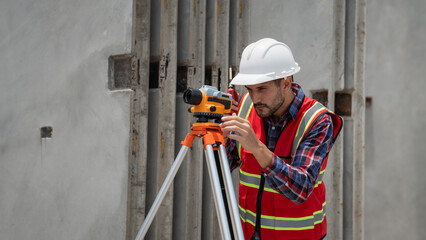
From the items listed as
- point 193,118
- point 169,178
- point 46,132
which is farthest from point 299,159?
point 46,132

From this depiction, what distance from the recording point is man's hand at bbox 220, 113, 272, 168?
51.8 inches

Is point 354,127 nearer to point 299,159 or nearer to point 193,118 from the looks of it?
point 193,118

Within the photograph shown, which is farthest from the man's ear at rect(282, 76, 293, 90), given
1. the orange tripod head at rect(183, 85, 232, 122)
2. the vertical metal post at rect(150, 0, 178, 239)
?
the vertical metal post at rect(150, 0, 178, 239)

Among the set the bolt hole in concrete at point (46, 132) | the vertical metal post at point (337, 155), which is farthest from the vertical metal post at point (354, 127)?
the bolt hole in concrete at point (46, 132)

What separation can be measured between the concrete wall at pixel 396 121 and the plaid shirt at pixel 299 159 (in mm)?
3140

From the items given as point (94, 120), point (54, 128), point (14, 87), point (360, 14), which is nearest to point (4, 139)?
point (14, 87)

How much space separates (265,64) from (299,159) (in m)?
0.45

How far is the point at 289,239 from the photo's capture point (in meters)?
1.53

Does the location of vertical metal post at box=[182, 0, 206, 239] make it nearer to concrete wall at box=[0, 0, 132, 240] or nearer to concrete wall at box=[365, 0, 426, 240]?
concrete wall at box=[0, 0, 132, 240]

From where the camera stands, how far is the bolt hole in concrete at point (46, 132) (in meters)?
2.70

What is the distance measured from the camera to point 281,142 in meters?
1.56

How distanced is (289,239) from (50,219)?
1.93 meters

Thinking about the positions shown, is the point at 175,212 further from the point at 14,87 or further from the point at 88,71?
the point at 14,87

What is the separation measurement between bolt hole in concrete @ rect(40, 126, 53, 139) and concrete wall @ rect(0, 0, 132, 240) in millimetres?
48
